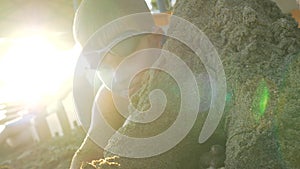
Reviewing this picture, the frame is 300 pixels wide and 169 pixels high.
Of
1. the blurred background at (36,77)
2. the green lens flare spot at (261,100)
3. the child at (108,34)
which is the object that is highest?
the child at (108,34)

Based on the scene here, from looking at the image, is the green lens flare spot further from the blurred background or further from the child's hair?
the blurred background

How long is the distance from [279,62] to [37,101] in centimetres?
422

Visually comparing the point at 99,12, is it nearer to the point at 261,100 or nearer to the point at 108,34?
the point at 108,34

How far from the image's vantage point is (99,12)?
982 millimetres

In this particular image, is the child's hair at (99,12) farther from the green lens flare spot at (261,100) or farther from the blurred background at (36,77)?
the blurred background at (36,77)

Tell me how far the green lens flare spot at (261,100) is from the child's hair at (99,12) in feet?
1.34

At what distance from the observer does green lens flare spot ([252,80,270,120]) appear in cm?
63

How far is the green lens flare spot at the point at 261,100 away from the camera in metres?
0.63

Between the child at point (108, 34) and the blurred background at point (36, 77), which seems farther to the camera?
the blurred background at point (36, 77)

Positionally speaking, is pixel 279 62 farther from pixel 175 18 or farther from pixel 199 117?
pixel 175 18

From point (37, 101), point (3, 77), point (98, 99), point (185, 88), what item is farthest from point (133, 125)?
point (37, 101)

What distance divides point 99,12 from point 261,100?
46cm

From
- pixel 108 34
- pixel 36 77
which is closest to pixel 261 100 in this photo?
pixel 108 34

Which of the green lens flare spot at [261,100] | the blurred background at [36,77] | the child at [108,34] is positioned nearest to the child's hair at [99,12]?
the child at [108,34]
